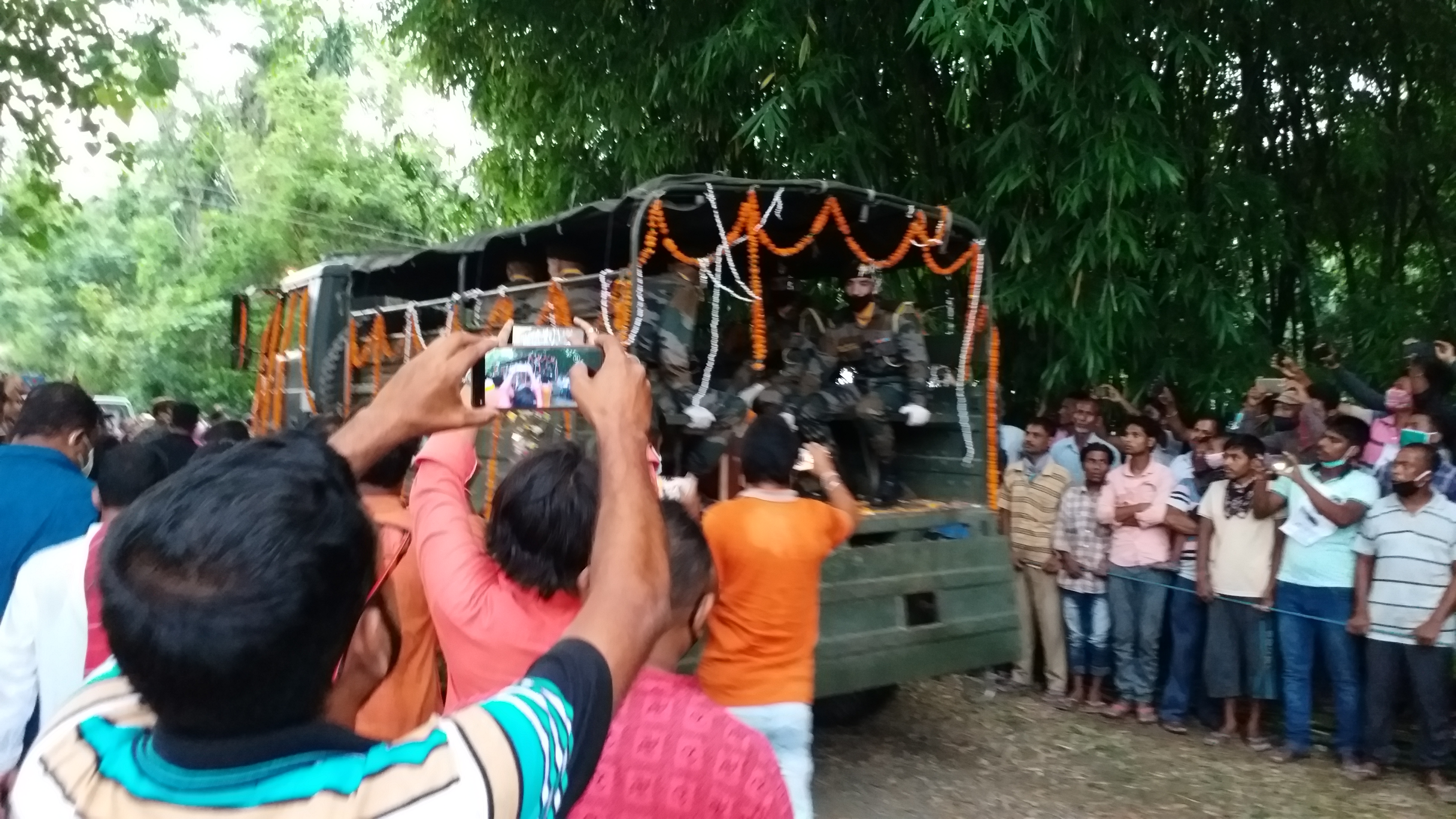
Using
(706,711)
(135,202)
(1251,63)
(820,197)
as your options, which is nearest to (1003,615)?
(820,197)

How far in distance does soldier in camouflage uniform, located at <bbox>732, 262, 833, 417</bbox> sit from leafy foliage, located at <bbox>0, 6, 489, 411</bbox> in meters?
8.41

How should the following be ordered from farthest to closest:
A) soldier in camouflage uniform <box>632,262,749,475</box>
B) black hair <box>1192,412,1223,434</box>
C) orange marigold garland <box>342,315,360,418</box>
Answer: orange marigold garland <box>342,315,360,418</box>, black hair <box>1192,412,1223,434</box>, soldier in camouflage uniform <box>632,262,749,475</box>

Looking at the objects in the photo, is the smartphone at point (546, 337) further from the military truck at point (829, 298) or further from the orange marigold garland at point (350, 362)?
the orange marigold garland at point (350, 362)

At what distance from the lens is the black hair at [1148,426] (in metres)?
5.80

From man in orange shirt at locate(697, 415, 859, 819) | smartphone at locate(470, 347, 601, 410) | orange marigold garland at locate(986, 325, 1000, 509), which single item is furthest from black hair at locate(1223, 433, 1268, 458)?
smartphone at locate(470, 347, 601, 410)

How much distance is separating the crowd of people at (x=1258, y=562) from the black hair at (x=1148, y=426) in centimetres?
2

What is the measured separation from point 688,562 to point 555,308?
9.99 ft

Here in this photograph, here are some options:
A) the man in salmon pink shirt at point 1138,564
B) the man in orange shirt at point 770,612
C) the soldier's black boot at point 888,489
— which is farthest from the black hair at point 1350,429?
the man in orange shirt at point 770,612

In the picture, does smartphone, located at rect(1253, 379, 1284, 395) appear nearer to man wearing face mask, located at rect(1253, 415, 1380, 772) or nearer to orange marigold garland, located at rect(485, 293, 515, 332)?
man wearing face mask, located at rect(1253, 415, 1380, 772)

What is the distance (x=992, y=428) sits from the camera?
207 inches

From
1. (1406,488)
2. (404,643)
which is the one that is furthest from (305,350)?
(1406,488)

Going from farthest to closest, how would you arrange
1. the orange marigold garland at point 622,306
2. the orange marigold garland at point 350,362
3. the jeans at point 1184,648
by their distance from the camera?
the orange marigold garland at point 350,362
the jeans at point 1184,648
the orange marigold garland at point 622,306

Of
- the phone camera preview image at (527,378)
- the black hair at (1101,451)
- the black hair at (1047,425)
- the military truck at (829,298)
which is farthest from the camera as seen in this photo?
the black hair at (1047,425)

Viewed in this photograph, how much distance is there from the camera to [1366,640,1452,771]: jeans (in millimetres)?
4617
